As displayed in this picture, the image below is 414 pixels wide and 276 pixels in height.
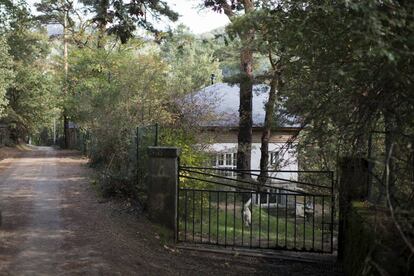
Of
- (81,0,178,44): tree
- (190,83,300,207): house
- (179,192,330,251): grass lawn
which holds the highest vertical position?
(81,0,178,44): tree

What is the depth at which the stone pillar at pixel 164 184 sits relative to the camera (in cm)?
926

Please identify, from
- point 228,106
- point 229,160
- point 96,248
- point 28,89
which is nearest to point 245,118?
point 229,160

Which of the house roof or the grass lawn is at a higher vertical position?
the house roof

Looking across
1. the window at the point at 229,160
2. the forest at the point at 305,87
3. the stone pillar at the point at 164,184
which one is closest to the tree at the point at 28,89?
the forest at the point at 305,87

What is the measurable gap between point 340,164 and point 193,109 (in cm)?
931

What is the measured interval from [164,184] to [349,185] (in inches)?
132

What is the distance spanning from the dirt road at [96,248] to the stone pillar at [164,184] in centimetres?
Answer: 30

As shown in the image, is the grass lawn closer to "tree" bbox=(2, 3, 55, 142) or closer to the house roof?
the house roof

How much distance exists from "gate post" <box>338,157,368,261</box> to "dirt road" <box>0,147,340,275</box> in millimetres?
880

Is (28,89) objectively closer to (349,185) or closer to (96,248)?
(96,248)

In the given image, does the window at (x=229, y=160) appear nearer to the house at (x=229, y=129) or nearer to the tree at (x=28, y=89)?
the house at (x=229, y=129)

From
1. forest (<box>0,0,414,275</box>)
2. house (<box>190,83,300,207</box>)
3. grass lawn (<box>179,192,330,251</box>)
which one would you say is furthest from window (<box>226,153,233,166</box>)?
grass lawn (<box>179,192,330,251</box>)

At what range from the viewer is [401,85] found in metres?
4.37

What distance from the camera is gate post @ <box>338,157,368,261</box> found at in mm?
7848
